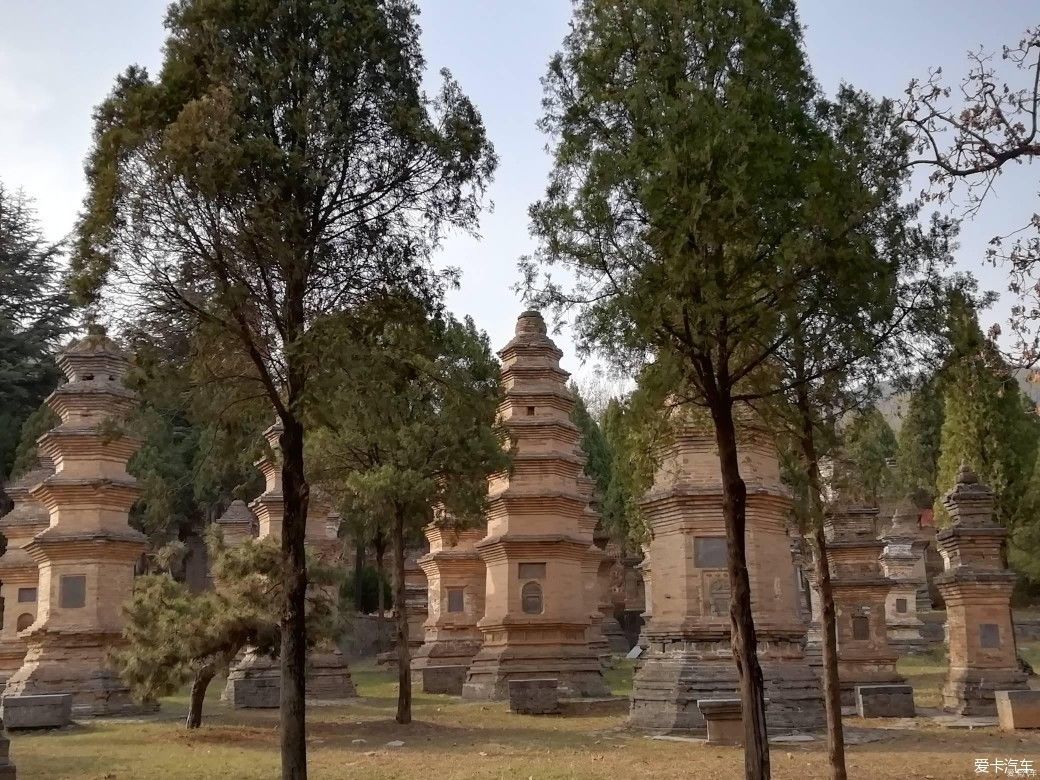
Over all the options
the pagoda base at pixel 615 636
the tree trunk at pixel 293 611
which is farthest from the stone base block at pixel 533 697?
the pagoda base at pixel 615 636

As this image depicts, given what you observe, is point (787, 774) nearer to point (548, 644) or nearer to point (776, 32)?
point (776, 32)

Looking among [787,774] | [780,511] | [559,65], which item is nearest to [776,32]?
[559,65]

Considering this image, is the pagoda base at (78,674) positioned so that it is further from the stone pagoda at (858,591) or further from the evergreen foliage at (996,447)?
the evergreen foliage at (996,447)

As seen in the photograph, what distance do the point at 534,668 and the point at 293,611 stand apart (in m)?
17.8

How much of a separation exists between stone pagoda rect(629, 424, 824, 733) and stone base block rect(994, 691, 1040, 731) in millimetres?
3239

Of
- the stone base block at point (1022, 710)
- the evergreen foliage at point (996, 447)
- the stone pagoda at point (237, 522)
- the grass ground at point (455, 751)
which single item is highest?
the evergreen foliage at point (996, 447)

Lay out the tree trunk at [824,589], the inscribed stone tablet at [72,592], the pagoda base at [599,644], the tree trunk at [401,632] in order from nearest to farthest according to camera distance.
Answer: the tree trunk at [824,589]
the tree trunk at [401,632]
the inscribed stone tablet at [72,592]
the pagoda base at [599,644]

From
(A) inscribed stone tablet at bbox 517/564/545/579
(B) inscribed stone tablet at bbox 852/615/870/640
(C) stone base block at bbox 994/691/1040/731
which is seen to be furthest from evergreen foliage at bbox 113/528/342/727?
(B) inscribed stone tablet at bbox 852/615/870/640

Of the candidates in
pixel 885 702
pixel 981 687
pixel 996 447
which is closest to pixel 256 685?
pixel 885 702

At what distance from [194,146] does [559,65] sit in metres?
4.25

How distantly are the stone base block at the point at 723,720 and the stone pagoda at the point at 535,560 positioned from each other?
11305 mm

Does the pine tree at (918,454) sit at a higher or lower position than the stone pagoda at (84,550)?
higher

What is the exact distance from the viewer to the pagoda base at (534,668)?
28.2 m

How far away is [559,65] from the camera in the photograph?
12148 mm
